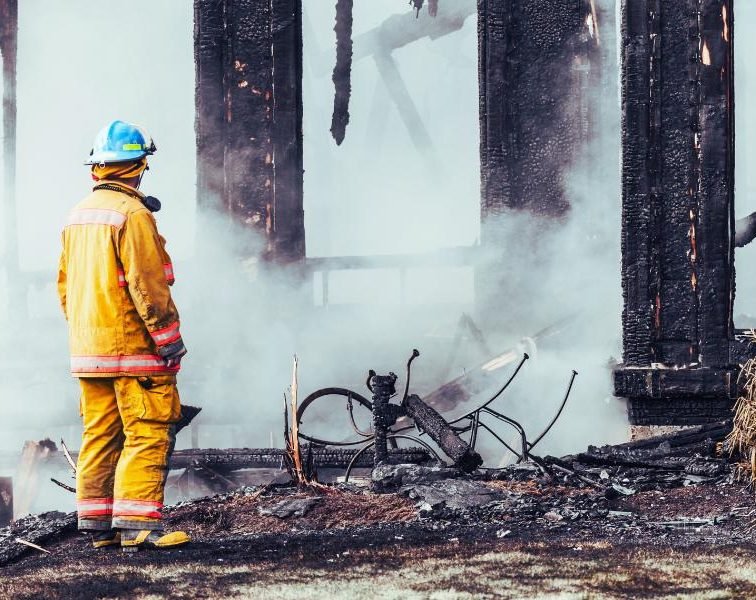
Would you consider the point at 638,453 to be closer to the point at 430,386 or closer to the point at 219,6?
the point at 430,386

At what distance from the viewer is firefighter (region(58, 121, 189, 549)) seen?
453 centimetres

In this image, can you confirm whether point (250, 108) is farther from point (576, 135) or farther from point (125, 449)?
point (125, 449)

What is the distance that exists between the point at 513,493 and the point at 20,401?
6816mm

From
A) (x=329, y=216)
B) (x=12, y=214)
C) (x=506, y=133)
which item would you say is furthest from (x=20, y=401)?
(x=329, y=216)

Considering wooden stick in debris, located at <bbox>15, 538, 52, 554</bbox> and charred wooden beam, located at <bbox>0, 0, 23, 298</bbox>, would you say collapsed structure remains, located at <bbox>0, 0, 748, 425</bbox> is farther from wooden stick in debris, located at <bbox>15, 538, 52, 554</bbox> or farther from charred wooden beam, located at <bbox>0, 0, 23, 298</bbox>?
wooden stick in debris, located at <bbox>15, 538, 52, 554</bbox>

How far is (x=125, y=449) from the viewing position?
457 centimetres

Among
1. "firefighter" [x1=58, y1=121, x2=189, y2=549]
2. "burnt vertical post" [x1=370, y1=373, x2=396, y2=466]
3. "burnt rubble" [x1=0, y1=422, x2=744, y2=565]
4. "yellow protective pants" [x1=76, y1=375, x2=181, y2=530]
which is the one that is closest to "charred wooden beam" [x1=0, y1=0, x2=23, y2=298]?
"burnt vertical post" [x1=370, y1=373, x2=396, y2=466]

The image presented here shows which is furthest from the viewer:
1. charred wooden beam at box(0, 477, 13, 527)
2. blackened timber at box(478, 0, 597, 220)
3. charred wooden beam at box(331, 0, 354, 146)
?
charred wooden beam at box(331, 0, 354, 146)

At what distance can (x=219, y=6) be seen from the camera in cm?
1031

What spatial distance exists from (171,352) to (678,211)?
4.06 m

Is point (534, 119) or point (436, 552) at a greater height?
point (534, 119)

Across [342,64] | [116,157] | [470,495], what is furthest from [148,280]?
[342,64]

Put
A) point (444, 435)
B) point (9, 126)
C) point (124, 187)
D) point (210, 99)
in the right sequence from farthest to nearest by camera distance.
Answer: point (9, 126) → point (210, 99) → point (444, 435) → point (124, 187)

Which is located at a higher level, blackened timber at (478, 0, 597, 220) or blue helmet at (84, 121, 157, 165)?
blackened timber at (478, 0, 597, 220)
